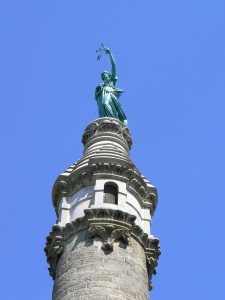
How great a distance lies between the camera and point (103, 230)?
19.4m

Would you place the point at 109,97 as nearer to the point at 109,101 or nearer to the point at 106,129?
the point at 109,101

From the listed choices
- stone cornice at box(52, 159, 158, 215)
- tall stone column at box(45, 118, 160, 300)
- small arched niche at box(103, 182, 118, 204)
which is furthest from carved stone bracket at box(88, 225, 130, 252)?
stone cornice at box(52, 159, 158, 215)

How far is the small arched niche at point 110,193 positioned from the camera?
20.9 meters

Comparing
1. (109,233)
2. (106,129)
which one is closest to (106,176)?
(109,233)

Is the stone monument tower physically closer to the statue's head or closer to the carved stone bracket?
the carved stone bracket

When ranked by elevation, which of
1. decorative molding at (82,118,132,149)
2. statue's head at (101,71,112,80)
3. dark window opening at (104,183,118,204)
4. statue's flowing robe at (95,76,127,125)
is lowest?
dark window opening at (104,183,118,204)

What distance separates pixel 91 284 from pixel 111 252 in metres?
1.35

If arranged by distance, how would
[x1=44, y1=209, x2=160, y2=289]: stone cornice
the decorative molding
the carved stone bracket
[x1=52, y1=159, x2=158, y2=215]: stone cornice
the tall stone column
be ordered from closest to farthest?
the tall stone column, the carved stone bracket, [x1=44, y1=209, x2=160, y2=289]: stone cornice, [x1=52, y1=159, x2=158, y2=215]: stone cornice, the decorative molding

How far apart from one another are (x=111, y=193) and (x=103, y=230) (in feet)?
6.70

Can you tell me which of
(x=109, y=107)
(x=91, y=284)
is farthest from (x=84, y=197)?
(x=109, y=107)

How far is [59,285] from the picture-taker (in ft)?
61.0

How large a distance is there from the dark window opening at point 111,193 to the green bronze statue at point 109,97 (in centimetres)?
651

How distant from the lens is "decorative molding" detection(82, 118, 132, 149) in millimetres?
25250

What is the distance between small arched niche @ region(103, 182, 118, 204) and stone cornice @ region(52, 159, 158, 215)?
27cm
